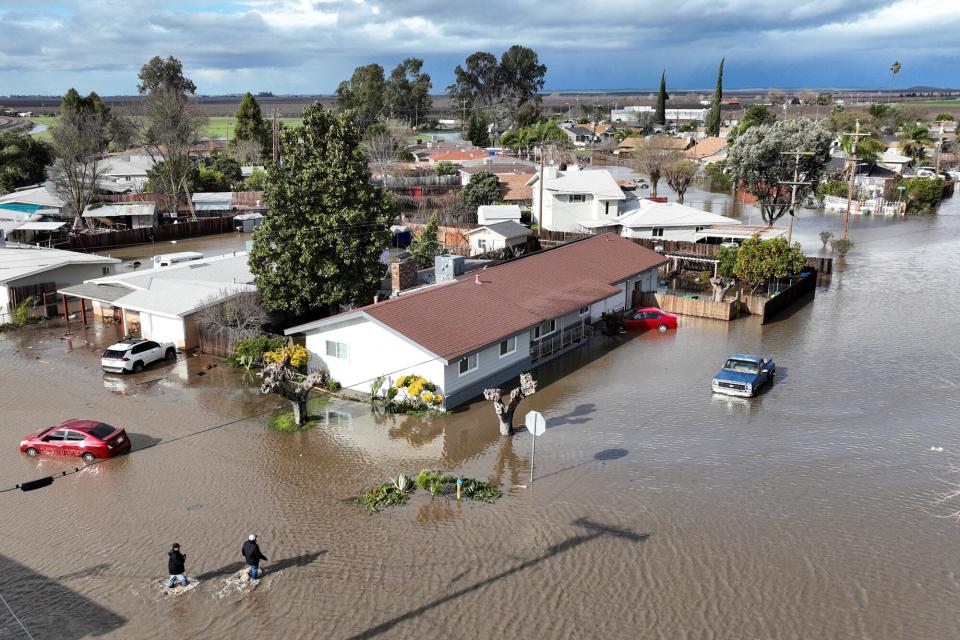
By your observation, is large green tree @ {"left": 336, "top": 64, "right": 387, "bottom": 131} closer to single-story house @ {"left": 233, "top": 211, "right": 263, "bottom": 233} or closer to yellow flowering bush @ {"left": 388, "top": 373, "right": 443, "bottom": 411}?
single-story house @ {"left": 233, "top": 211, "right": 263, "bottom": 233}

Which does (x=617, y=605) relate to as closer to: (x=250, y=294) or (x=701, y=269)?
(x=250, y=294)

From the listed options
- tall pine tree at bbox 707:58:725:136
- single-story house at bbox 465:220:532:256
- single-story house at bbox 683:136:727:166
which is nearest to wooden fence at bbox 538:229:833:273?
single-story house at bbox 465:220:532:256

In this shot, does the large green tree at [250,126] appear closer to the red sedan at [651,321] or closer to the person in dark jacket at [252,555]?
the red sedan at [651,321]

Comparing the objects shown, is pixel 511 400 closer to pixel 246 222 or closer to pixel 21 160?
pixel 246 222

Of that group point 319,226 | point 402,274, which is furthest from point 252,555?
point 402,274

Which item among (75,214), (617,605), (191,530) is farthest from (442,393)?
(75,214)
